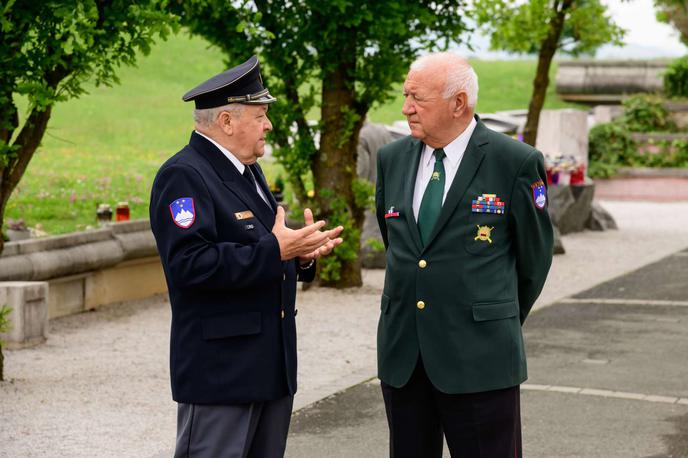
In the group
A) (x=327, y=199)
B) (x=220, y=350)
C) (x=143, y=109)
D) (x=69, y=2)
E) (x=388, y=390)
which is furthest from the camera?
(x=143, y=109)

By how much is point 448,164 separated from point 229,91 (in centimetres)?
88

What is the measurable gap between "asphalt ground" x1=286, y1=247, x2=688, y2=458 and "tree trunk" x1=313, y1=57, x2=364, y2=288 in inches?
93.7

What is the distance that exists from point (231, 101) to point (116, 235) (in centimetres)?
753

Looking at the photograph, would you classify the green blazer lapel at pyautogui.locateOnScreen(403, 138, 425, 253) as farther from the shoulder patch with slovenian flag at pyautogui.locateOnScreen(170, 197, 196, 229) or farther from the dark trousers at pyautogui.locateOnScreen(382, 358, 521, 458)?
the shoulder patch with slovenian flag at pyautogui.locateOnScreen(170, 197, 196, 229)

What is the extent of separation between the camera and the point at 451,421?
449 cm

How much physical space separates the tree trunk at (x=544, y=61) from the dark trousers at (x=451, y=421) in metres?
14.5

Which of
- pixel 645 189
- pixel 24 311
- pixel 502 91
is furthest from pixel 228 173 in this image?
pixel 502 91

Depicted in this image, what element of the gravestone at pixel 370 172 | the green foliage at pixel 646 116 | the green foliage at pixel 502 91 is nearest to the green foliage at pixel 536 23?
the gravestone at pixel 370 172

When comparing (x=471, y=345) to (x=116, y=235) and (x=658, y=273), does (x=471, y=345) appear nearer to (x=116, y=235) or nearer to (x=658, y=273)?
(x=116, y=235)

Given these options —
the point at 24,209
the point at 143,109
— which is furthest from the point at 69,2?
the point at 143,109

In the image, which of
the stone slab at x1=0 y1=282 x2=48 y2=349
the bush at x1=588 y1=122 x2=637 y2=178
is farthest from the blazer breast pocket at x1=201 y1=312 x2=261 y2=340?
the bush at x1=588 y1=122 x2=637 y2=178

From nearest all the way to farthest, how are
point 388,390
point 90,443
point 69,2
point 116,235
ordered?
point 388,390 < point 90,443 < point 69,2 < point 116,235

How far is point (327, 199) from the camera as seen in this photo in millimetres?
12789

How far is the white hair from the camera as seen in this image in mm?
4422
